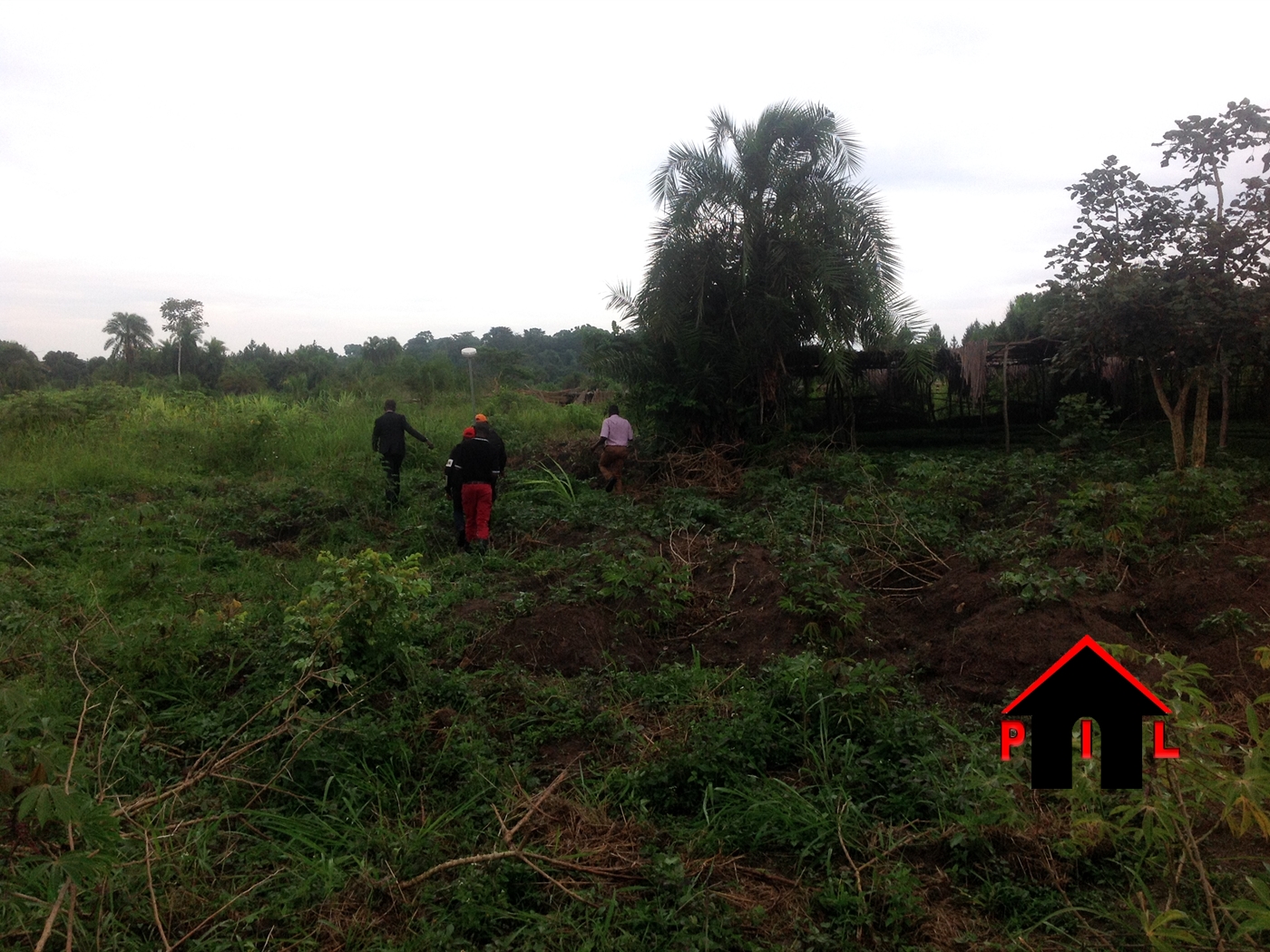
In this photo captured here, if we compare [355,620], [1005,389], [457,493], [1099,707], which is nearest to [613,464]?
[457,493]

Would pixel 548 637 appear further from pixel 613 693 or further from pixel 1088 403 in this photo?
pixel 1088 403

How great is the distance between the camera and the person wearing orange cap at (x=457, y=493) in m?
8.66

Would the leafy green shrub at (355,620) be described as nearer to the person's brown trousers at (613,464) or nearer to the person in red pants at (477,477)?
the person in red pants at (477,477)

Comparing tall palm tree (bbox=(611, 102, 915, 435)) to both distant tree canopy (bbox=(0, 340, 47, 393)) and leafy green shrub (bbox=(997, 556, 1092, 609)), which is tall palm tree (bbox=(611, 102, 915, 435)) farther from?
distant tree canopy (bbox=(0, 340, 47, 393))

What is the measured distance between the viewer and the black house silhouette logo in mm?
2082

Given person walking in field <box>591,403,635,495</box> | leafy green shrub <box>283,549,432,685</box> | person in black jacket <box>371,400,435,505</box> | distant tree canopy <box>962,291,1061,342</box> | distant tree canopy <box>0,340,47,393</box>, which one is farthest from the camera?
distant tree canopy <box>0,340,47,393</box>

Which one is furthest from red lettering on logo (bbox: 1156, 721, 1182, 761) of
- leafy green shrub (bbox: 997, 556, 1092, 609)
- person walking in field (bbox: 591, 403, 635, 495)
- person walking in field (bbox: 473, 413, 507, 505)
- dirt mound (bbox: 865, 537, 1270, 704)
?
person walking in field (bbox: 591, 403, 635, 495)

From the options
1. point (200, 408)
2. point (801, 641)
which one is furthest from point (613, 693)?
point (200, 408)

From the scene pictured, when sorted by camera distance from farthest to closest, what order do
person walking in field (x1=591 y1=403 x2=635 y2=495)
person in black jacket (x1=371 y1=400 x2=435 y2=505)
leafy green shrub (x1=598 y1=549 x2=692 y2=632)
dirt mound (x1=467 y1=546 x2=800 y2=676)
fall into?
person walking in field (x1=591 y1=403 x2=635 y2=495) → person in black jacket (x1=371 y1=400 x2=435 y2=505) → leafy green shrub (x1=598 y1=549 x2=692 y2=632) → dirt mound (x1=467 y1=546 x2=800 y2=676)

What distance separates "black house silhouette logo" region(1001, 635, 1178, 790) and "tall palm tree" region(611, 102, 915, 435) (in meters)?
10.3

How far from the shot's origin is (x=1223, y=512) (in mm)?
6566

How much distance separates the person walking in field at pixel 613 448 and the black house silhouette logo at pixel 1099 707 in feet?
29.9

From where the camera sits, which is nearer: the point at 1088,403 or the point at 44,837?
the point at 44,837

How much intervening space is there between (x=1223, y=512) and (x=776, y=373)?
7033mm
